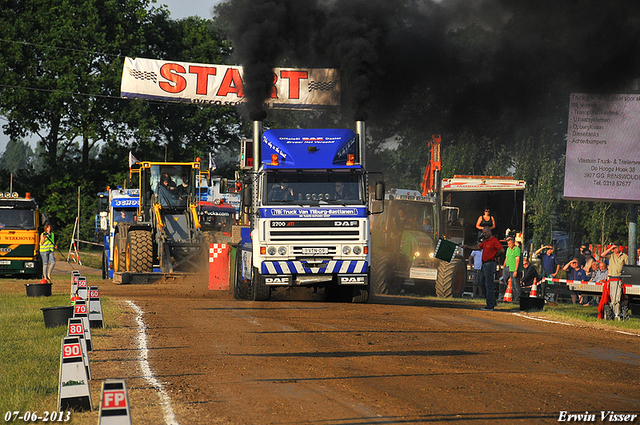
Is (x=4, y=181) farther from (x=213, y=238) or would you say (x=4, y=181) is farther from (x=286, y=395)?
(x=286, y=395)

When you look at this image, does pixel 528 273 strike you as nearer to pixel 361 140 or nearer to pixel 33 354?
pixel 361 140

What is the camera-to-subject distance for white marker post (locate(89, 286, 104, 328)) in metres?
12.7

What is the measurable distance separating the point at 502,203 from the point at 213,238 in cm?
1054

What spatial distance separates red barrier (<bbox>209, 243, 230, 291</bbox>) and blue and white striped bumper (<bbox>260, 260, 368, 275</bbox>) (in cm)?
502

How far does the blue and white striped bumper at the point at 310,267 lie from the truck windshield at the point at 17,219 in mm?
15675

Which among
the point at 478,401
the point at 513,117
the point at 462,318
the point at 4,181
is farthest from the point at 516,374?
the point at 4,181

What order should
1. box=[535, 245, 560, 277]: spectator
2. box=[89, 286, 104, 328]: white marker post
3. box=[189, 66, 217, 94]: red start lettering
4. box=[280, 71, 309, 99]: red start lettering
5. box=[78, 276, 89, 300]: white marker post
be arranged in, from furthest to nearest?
box=[189, 66, 217, 94]: red start lettering < box=[280, 71, 309, 99]: red start lettering < box=[535, 245, 560, 277]: spectator < box=[78, 276, 89, 300]: white marker post < box=[89, 286, 104, 328]: white marker post

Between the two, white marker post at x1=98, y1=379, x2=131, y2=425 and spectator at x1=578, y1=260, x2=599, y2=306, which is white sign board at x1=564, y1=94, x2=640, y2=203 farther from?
white marker post at x1=98, y1=379, x2=131, y2=425

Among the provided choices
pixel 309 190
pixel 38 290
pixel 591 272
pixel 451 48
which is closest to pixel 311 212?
pixel 309 190

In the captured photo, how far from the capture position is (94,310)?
1291 centimetres

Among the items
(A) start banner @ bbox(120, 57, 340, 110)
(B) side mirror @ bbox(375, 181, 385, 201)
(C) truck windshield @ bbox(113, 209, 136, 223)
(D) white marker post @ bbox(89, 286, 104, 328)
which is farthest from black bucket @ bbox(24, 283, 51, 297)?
(A) start banner @ bbox(120, 57, 340, 110)

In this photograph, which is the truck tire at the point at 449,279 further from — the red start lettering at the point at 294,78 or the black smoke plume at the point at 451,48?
the red start lettering at the point at 294,78

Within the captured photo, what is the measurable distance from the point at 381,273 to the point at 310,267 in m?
6.44

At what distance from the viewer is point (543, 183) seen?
4344 centimetres
